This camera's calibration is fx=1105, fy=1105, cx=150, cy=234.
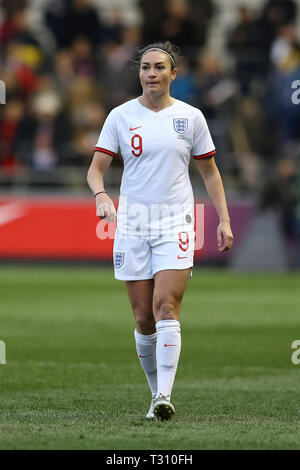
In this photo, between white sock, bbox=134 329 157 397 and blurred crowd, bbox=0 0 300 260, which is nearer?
white sock, bbox=134 329 157 397

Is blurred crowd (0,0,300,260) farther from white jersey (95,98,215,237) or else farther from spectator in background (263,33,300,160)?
white jersey (95,98,215,237)

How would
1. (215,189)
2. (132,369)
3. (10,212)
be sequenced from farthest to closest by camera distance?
(10,212) → (132,369) → (215,189)

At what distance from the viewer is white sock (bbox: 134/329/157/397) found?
25.2 ft

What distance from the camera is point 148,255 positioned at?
7.50m

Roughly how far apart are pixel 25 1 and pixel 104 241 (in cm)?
532

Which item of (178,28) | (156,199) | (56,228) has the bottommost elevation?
(156,199)

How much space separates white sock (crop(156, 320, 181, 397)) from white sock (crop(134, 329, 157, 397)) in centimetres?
33

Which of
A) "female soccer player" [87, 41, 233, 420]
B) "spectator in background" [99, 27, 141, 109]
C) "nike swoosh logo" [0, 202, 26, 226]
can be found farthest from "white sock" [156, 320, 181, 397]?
"nike swoosh logo" [0, 202, 26, 226]

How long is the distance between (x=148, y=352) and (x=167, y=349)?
41cm

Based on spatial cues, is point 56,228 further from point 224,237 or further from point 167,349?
point 167,349

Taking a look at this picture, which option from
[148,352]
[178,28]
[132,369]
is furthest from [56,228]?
[148,352]

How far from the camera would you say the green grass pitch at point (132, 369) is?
6609 millimetres

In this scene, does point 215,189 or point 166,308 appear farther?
point 215,189

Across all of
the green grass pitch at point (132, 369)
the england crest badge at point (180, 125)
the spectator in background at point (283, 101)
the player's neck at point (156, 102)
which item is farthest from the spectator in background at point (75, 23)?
the england crest badge at point (180, 125)
